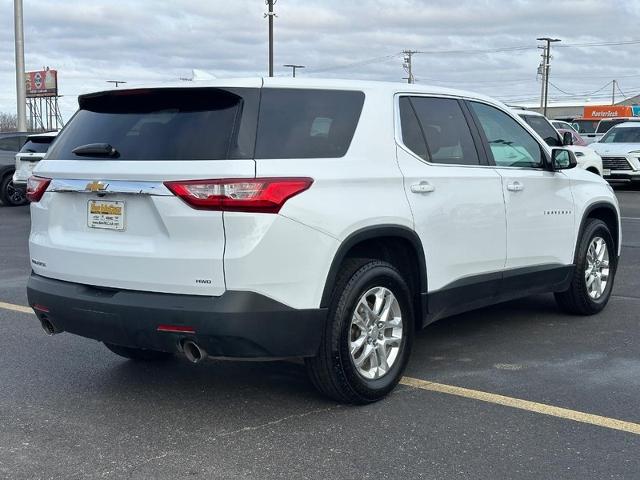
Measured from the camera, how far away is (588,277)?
6.98 m

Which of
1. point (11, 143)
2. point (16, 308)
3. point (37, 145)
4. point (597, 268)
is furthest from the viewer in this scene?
point (11, 143)

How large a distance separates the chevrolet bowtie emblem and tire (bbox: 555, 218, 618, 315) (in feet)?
12.8

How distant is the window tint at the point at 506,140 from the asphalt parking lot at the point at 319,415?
1317 mm

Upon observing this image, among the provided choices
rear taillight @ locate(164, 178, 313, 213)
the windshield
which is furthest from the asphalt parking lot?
the windshield

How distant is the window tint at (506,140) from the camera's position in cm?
595

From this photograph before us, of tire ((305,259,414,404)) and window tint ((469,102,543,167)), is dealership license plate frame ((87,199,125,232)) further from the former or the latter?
window tint ((469,102,543,167))

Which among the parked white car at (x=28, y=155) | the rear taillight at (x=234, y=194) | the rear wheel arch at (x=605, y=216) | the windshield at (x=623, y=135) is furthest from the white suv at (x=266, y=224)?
the windshield at (x=623, y=135)

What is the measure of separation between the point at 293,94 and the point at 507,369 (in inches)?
90.2

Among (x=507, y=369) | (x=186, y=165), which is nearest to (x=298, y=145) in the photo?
(x=186, y=165)

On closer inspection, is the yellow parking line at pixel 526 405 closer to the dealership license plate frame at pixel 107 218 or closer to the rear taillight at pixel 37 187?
the dealership license plate frame at pixel 107 218

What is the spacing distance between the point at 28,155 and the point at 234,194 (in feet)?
45.4

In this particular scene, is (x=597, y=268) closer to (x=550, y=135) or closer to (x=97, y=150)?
(x=97, y=150)

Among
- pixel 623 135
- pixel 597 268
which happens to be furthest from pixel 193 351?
pixel 623 135

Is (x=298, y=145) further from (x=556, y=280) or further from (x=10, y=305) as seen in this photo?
(x=10, y=305)
